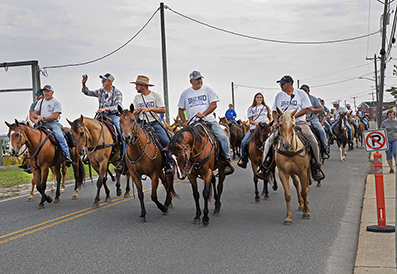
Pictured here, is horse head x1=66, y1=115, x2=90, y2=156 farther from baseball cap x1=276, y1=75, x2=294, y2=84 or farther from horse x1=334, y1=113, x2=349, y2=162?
horse x1=334, y1=113, x2=349, y2=162

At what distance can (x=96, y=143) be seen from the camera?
10383mm

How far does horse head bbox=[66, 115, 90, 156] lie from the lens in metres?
9.62

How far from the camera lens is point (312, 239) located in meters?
6.96

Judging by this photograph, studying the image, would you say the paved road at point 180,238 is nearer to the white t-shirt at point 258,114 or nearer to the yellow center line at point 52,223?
the yellow center line at point 52,223

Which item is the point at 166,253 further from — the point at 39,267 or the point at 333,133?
the point at 333,133

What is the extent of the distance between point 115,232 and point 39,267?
1961 mm

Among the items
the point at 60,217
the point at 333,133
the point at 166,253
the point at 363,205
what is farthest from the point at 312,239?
the point at 333,133

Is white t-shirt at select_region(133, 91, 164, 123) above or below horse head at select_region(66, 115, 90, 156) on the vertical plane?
above

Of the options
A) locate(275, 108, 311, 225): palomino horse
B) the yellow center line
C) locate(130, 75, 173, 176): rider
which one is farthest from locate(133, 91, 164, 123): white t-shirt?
locate(275, 108, 311, 225): palomino horse

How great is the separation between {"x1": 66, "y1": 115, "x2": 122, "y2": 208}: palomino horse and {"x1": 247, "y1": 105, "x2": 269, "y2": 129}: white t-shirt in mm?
3754

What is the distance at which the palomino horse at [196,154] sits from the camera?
7.62 metres

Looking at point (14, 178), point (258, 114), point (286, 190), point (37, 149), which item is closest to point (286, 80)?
point (286, 190)

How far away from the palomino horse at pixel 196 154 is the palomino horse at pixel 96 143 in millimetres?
2751

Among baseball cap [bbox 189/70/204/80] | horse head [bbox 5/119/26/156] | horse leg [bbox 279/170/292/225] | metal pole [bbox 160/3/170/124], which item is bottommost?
horse leg [bbox 279/170/292/225]
